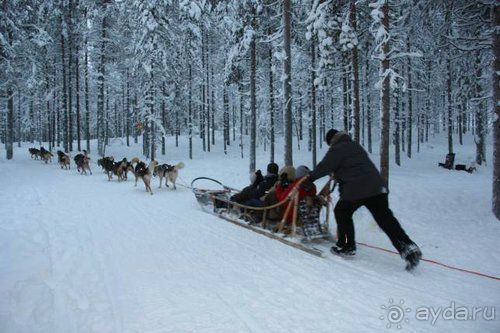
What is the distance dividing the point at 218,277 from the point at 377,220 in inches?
103

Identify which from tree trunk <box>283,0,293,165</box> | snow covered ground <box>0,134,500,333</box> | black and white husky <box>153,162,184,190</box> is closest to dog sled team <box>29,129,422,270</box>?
snow covered ground <box>0,134,500,333</box>

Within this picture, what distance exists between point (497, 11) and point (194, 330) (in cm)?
1016

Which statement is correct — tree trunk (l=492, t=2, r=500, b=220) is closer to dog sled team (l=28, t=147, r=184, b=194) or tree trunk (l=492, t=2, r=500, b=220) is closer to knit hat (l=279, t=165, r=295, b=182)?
knit hat (l=279, t=165, r=295, b=182)

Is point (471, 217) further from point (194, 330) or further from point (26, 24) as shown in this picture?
point (26, 24)

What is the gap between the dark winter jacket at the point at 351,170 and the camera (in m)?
5.75

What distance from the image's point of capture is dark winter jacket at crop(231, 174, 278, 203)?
8891 mm

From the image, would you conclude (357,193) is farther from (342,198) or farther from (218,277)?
(218,277)

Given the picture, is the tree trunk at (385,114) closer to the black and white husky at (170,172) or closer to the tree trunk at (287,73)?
A: the tree trunk at (287,73)

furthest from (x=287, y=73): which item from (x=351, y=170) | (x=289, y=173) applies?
(x=351, y=170)

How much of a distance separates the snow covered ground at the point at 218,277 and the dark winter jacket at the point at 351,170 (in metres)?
1.19

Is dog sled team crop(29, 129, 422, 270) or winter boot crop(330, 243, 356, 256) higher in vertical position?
dog sled team crop(29, 129, 422, 270)

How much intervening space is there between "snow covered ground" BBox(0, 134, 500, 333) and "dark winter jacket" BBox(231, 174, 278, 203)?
0.93 m

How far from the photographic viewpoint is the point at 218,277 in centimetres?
542

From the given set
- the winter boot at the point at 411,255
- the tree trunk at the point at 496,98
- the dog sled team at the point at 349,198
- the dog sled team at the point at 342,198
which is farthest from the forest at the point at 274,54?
the winter boot at the point at 411,255
